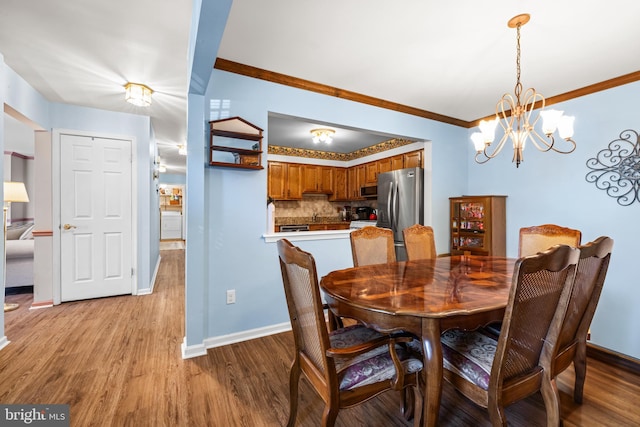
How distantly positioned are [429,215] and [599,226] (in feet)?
5.16

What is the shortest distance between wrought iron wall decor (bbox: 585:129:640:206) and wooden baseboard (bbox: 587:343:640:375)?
130cm

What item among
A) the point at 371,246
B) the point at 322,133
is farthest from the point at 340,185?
the point at 371,246

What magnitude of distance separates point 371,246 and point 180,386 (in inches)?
66.1

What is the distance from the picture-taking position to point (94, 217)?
11.4 ft

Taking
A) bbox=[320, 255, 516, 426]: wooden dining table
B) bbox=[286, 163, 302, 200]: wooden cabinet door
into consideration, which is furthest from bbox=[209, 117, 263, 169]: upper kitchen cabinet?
bbox=[286, 163, 302, 200]: wooden cabinet door

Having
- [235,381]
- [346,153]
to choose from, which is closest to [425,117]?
[346,153]

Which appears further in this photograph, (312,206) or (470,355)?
(312,206)

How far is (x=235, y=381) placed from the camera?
6.10 feet

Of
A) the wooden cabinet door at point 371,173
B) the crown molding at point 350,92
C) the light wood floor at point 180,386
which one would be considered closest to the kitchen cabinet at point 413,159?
the crown molding at point 350,92

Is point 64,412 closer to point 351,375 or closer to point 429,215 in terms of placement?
point 351,375

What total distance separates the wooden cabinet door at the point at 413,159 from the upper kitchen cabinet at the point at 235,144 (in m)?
2.43

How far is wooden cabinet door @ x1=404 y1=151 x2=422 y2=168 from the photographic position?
390 cm

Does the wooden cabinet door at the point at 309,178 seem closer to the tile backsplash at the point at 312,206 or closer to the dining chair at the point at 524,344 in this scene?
the tile backsplash at the point at 312,206

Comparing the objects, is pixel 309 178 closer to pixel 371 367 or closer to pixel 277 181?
pixel 277 181
